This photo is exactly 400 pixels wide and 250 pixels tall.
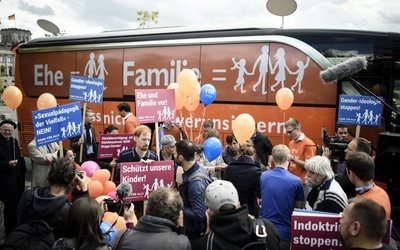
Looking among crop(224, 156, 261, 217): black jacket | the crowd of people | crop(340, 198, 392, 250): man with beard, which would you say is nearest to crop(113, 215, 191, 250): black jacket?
the crowd of people

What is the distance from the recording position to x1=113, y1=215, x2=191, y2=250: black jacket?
7.06 ft

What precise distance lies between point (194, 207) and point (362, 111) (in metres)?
4.22

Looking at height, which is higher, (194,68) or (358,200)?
(194,68)

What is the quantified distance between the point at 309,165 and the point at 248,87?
4.11 meters

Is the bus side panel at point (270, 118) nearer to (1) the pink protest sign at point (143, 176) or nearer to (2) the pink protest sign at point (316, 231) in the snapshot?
(1) the pink protest sign at point (143, 176)

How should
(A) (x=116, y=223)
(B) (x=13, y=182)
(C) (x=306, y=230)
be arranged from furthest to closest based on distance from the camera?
(B) (x=13, y=182), (A) (x=116, y=223), (C) (x=306, y=230)

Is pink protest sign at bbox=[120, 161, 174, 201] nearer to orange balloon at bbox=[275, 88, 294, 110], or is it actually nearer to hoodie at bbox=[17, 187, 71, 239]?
hoodie at bbox=[17, 187, 71, 239]

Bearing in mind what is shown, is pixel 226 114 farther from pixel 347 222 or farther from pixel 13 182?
pixel 347 222

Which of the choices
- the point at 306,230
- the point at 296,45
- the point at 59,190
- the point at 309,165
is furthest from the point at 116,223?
the point at 296,45

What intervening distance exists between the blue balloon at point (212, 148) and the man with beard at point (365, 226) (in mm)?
3360

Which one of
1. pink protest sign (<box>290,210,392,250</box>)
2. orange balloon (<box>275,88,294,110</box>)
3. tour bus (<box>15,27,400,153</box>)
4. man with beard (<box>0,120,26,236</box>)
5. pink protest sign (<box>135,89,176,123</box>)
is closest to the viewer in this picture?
pink protest sign (<box>290,210,392,250</box>)

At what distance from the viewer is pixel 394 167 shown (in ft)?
12.2

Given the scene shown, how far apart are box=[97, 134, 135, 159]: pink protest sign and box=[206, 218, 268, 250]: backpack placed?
376 centimetres

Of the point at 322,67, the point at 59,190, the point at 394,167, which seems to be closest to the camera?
the point at 59,190
